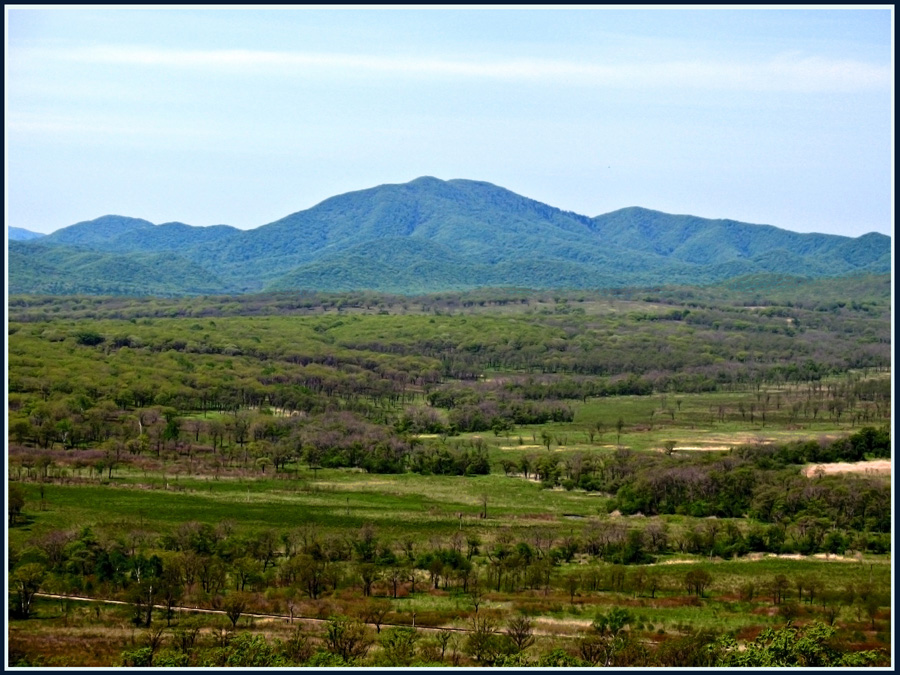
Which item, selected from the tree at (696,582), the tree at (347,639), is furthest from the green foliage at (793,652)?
the tree at (347,639)

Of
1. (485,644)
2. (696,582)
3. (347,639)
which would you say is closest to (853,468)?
(696,582)

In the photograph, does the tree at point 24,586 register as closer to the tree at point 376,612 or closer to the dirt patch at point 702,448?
the tree at point 376,612

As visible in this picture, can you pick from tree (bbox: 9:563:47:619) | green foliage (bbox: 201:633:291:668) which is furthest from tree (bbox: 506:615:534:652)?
tree (bbox: 9:563:47:619)

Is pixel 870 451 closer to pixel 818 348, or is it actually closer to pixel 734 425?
pixel 734 425

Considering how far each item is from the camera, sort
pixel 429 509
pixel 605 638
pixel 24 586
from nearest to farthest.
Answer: pixel 605 638, pixel 24 586, pixel 429 509

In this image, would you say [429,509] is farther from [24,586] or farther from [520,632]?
[520,632]

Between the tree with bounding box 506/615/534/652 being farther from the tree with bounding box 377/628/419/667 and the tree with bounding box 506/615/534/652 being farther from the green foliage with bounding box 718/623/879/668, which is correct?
the green foliage with bounding box 718/623/879/668
